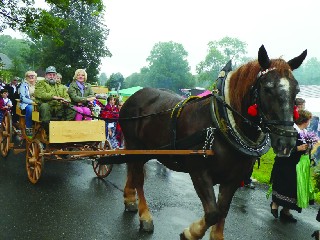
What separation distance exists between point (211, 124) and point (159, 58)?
322 ft

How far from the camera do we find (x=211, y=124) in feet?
12.0

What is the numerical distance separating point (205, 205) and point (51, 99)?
4.09m

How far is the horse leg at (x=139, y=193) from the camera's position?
15.4 ft

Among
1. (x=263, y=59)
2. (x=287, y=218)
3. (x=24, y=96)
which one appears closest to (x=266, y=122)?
(x=263, y=59)

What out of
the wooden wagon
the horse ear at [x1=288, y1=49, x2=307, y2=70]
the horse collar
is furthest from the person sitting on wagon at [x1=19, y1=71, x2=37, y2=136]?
the horse ear at [x1=288, y1=49, x2=307, y2=70]

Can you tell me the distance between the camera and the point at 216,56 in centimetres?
9138

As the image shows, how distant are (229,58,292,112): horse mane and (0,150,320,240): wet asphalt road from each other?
82.1 inches

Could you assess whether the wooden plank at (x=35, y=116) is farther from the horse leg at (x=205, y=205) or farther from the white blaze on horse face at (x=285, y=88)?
the white blaze on horse face at (x=285, y=88)

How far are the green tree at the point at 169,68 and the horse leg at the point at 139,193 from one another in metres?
77.6

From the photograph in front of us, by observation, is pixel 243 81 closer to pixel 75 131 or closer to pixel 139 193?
pixel 139 193

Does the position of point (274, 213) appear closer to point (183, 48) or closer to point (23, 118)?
point (23, 118)

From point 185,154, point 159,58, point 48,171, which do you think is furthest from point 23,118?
point 159,58

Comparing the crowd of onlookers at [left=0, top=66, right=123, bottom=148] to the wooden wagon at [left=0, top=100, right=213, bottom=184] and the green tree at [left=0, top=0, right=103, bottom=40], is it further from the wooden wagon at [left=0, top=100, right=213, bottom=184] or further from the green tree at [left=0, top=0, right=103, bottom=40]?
the green tree at [left=0, top=0, right=103, bottom=40]

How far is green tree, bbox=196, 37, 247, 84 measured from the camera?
298 ft
